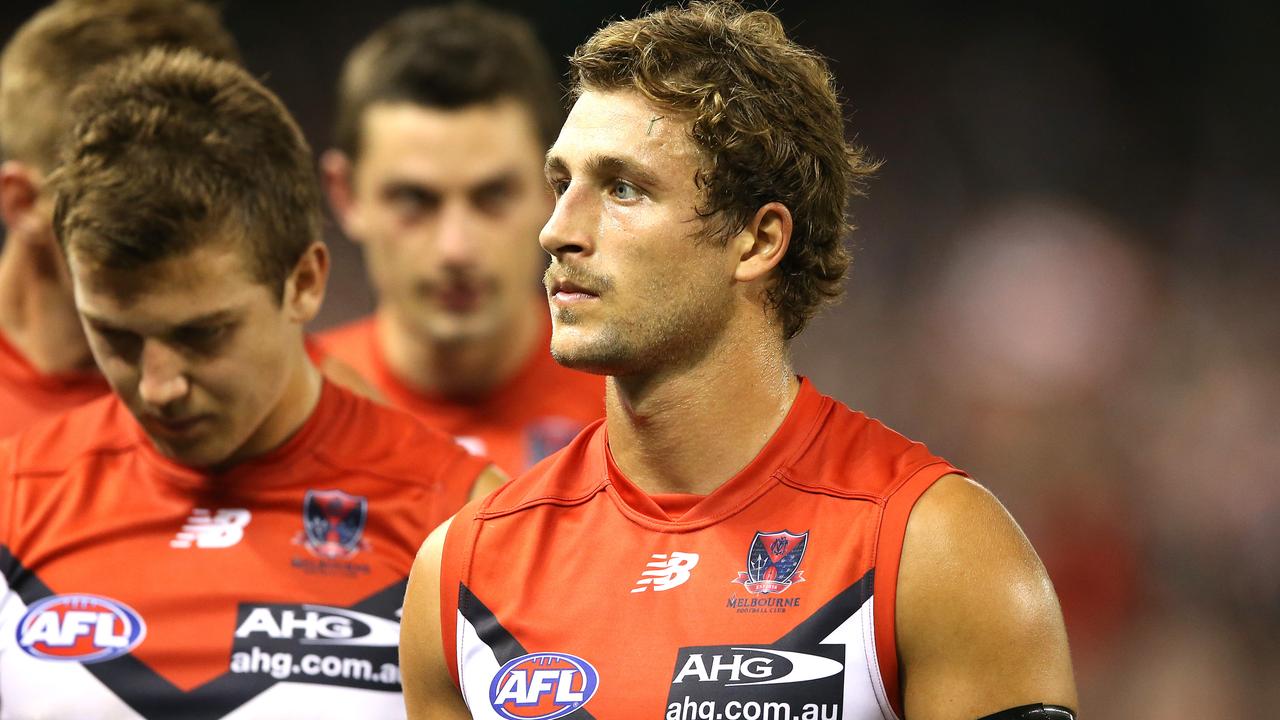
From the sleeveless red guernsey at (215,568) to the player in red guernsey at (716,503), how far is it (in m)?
0.42

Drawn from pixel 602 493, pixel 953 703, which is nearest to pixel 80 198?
pixel 602 493

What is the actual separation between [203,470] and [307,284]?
50cm

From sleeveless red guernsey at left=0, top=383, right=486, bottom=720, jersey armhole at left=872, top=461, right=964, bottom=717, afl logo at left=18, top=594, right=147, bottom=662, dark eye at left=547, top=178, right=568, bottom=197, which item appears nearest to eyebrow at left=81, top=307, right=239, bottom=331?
sleeveless red guernsey at left=0, top=383, right=486, bottom=720

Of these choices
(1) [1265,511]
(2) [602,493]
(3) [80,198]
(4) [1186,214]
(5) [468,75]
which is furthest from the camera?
(4) [1186,214]

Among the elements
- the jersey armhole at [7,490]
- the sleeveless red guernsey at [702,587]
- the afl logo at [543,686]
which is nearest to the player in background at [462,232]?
the jersey armhole at [7,490]

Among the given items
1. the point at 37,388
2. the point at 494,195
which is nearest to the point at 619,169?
the point at 37,388

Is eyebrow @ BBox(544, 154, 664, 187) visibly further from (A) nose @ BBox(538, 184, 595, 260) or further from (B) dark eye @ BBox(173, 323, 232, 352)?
(B) dark eye @ BBox(173, 323, 232, 352)

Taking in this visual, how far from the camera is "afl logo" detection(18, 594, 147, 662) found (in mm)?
3408

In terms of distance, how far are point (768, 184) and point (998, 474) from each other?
6.37 metres

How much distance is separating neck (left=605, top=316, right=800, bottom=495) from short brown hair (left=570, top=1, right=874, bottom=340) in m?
0.13

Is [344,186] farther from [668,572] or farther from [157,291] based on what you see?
[668,572]

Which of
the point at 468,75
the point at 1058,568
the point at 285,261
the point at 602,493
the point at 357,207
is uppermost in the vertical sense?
the point at 468,75

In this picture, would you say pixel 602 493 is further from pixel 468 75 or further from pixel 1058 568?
pixel 1058 568

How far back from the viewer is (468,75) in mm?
5477
